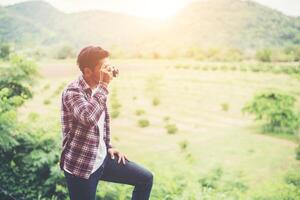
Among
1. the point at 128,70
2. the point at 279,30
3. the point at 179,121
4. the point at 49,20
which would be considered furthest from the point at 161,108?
the point at 279,30

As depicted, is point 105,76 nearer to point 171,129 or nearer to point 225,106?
point 171,129

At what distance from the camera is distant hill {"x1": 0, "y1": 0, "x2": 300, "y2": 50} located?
14.6 meters

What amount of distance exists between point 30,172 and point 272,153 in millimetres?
6696

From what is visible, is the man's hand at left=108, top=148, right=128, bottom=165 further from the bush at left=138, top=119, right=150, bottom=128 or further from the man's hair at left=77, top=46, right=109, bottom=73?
the bush at left=138, top=119, right=150, bottom=128

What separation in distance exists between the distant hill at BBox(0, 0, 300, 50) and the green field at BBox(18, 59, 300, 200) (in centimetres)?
161

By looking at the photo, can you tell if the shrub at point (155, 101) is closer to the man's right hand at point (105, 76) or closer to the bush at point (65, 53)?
the bush at point (65, 53)

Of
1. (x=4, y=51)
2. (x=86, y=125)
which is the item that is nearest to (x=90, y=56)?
(x=86, y=125)

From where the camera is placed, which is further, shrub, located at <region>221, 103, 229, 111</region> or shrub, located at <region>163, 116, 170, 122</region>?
shrub, located at <region>221, 103, 229, 111</region>

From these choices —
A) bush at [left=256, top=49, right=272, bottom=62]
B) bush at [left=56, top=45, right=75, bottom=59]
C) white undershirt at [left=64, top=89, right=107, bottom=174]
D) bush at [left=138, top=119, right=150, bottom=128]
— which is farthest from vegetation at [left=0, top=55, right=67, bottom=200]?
bush at [left=256, top=49, right=272, bottom=62]

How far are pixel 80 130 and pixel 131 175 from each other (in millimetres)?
308

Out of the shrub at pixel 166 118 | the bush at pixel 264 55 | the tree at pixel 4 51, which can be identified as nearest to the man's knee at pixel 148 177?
the tree at pixel 4 51

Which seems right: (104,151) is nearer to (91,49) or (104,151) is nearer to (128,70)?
(91,49)

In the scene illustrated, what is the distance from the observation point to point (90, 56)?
5.36 feet

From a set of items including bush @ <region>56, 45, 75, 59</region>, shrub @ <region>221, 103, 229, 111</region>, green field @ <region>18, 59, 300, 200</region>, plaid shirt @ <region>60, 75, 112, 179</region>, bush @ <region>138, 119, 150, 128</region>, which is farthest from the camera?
shrub @ <region>221, 103, 229, 111</region>
